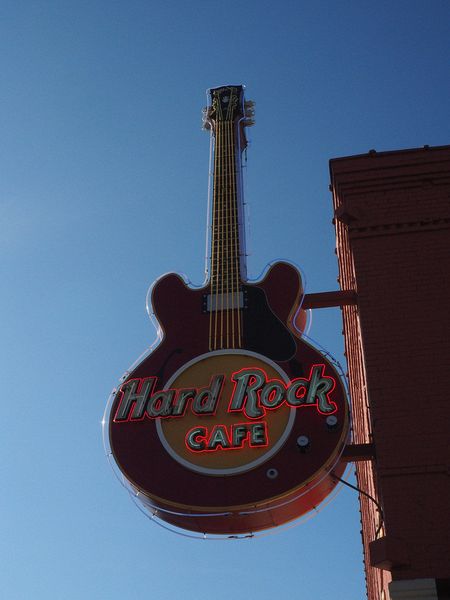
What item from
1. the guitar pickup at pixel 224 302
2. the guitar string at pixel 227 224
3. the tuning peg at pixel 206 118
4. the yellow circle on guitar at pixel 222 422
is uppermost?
the tuning peg at pixel 206 118

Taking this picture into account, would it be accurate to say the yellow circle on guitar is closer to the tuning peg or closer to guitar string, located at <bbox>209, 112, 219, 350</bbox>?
guitar string, located at <bbox>209, 112, 219, 350</bbox>

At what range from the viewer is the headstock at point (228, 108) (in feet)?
57.3

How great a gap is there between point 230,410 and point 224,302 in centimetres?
216

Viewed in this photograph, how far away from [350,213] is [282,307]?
194 centimetres

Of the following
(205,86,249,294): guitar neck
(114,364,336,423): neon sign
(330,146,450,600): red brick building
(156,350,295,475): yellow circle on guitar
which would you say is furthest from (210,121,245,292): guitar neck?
(114,364,336,423): neon sign

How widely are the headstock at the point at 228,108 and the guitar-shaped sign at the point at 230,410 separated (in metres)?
4.29

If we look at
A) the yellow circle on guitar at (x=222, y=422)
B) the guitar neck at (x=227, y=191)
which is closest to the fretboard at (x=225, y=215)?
the guitar neck at (x=227, y=191)

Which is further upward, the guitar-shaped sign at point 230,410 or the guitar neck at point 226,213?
the guitar neck at point 226,213

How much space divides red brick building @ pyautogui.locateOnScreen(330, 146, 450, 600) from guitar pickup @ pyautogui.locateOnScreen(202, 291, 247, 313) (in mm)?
1854

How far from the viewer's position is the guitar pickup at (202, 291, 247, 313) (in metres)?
13.5

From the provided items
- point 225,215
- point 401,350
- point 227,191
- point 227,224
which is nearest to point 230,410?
point 401,350

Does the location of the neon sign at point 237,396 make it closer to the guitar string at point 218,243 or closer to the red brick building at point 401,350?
the red brick building at point 401,350

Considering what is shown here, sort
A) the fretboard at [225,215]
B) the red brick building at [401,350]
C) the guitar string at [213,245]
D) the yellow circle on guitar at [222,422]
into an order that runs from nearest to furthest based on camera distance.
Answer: the red brick building at [401,350], the yellow circle on guitar at [222,422], the guitar string at [213,245], the fretboard at [225,215]

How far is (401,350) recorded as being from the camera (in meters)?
12.1
